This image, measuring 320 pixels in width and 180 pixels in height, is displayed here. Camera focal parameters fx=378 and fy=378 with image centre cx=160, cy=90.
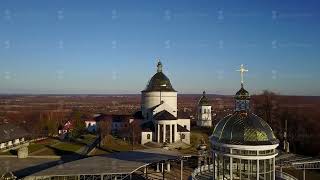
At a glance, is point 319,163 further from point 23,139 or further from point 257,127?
point 23,139

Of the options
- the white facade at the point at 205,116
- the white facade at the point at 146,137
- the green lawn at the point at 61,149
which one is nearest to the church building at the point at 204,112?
the white facade at the point at 205,116

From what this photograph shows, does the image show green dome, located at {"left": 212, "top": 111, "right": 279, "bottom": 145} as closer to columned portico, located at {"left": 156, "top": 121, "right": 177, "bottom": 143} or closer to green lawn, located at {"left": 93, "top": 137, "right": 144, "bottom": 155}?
green lawn, located at {"left": 93, "top": 137, "right": 144, "bottom": 155}

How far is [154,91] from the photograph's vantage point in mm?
54281

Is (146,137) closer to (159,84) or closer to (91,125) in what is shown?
(159,84)

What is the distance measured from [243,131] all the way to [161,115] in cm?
3066

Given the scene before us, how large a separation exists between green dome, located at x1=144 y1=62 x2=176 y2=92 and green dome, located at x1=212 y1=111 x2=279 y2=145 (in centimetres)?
3364

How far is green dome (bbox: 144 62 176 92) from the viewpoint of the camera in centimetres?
5466

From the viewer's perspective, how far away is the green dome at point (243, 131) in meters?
19.8

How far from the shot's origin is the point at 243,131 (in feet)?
65.6

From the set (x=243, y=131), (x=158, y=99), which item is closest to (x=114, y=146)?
(x=158, y=99)

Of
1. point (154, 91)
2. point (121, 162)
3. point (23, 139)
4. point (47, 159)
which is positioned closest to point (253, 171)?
point (121, 162)

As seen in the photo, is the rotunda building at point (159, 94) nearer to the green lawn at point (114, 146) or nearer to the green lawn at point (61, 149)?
the green lawn at point (114, 146)

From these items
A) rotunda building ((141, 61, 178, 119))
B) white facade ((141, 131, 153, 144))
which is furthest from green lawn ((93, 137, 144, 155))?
rotunda building ((141, 61, 178, 119))

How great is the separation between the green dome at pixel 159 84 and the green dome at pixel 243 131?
110 ft
